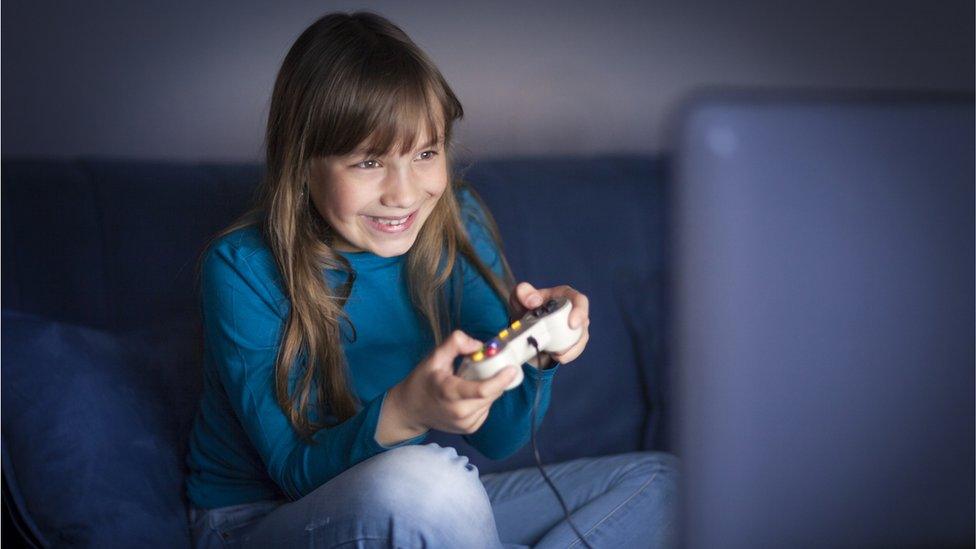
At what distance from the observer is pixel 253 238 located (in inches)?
45.3

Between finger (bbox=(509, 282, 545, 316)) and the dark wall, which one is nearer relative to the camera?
finger (bbox=(509, 282, 545, 316))

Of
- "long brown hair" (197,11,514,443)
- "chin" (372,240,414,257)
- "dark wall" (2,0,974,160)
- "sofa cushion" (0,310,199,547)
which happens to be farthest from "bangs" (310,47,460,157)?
"dark wall" (2,0,974,160)

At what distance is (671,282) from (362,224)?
648 mm

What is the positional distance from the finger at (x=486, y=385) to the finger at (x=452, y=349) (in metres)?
0.03

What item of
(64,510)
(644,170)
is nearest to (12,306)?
(64,510)

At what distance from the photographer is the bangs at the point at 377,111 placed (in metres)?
1.04

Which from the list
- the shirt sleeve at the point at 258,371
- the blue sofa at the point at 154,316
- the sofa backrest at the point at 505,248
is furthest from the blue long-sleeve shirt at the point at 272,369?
the sofa backrest at the point at 505,248

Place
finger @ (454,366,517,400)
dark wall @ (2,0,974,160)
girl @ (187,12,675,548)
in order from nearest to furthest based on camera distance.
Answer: finger @ (454,366,517,400) < girl @ (187,12,675,548) < dark wall @ (2,0,974,160)

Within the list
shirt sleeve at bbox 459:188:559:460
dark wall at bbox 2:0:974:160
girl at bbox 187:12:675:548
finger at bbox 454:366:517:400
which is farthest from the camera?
dark wall at bbox 2:0:974:160

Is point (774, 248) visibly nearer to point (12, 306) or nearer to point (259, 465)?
point (259, 465)

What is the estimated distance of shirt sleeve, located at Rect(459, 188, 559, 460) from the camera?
116cm

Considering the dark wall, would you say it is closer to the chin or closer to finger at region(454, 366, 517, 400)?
the chin

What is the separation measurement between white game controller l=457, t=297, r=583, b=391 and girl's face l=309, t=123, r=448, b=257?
8.9 inches

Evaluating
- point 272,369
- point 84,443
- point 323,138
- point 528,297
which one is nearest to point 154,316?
point 84,443
